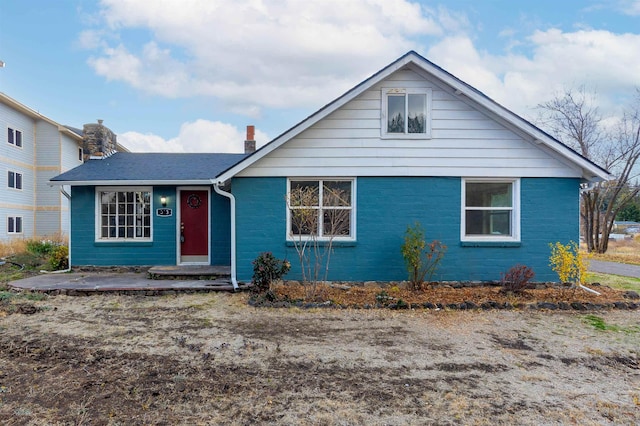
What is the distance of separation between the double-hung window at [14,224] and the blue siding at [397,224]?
2039 centimetres

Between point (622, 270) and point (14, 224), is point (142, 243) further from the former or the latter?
point (14, 224)

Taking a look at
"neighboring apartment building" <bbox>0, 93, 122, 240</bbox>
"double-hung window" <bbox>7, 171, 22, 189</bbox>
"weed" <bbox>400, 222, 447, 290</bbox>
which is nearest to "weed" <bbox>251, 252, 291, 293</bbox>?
"weed" <bbox>400, 222, 447, 290</bbox>

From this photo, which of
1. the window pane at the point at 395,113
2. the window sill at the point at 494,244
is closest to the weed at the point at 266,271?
the window pane at the point at 395,113

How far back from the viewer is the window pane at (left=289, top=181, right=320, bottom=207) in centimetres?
779

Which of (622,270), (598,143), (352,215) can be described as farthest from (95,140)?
(598,143)

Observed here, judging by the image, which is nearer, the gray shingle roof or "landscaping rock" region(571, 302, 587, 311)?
"landscaping rock" region(571, 302, 587, 311)

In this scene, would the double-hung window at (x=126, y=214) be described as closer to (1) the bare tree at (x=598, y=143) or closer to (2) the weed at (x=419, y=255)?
(2) the weed at (x=419, y=255)

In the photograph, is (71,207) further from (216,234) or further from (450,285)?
(450,285)

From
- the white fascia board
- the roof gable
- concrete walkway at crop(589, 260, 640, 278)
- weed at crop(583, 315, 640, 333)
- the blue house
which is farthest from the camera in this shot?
concrete walkway at crop(589, 260, 640, 278)

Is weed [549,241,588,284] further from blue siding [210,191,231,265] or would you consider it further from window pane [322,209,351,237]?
blue siding [210,191,231,265]

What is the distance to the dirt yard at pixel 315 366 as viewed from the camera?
328 cm

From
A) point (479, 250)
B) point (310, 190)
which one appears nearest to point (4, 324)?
point (310, 190)

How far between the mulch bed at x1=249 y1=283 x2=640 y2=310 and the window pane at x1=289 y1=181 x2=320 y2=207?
6.24ft

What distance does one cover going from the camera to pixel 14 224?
2111 centimetres
